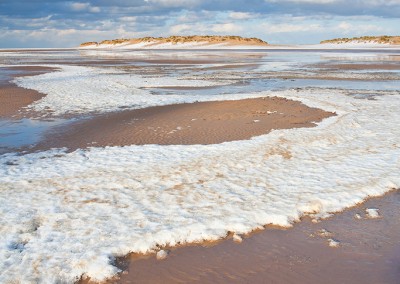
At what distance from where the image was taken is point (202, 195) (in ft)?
23.6

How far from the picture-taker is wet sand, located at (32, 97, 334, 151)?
11.1m

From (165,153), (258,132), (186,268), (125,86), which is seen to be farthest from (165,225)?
(125,86)

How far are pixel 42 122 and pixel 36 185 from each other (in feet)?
20.6

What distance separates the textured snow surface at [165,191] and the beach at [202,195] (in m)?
0.03

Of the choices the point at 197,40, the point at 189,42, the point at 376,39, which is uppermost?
the point at 197,40

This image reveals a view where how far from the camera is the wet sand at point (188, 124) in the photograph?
1112 centimetres

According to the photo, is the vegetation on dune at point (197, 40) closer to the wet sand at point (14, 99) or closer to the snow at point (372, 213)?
the wet sand at point (14, 99)

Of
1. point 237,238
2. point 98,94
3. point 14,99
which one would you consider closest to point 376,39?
point 98,94

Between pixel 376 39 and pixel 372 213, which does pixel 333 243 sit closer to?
pixel 372 213

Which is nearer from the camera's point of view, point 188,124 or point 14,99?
point 188,124

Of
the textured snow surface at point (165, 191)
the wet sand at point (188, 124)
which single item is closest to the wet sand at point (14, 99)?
the wet sand at point (188, 124)

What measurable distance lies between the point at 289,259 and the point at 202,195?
2.34m

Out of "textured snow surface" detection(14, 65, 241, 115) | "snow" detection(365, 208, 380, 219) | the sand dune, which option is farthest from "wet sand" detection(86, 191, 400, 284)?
the sand dune

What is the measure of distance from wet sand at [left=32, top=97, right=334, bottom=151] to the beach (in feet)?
0.20
